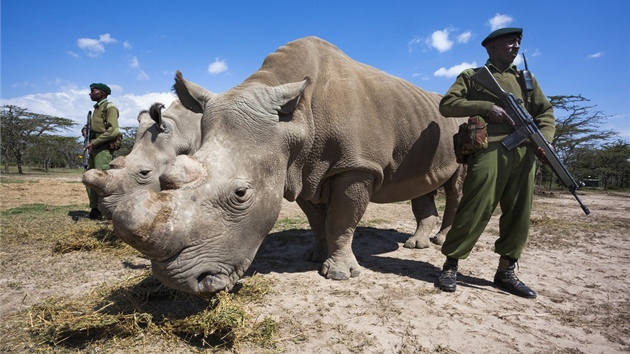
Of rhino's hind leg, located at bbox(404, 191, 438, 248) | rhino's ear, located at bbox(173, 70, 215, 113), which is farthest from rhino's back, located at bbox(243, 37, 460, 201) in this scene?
rhino's hind leg, located at bbox(404, 191, 438, 248)

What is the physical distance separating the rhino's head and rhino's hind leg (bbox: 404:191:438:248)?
291cm

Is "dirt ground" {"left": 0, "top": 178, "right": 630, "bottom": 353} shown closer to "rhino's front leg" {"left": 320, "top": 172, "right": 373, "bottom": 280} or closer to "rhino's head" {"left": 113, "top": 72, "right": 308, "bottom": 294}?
"rhino's front leg" {"left": 320, "top": 172, "right": 373, "bottom": 280}

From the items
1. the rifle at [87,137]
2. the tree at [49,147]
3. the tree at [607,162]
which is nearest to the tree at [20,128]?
the tree at [49,147]

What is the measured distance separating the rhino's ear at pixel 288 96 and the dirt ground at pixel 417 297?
1597 mm

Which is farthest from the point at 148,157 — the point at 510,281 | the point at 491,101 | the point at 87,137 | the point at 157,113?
the point at 510,281

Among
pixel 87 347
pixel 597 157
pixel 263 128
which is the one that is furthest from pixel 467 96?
pixel 597 157

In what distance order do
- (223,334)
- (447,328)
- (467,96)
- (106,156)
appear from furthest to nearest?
(106,156) → (467,96) → (447,328) → (223,334)

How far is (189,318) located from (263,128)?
147 centimetres

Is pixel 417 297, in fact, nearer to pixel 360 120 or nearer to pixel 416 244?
pixel 360 120

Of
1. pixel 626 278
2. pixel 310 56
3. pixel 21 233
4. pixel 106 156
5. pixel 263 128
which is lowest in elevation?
pixel 21 233

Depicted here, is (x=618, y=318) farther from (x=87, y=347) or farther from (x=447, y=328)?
(x=87, y=347)

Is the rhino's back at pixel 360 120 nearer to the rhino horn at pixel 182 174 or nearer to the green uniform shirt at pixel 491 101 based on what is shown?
the green uniform shirt at pixel 491 101

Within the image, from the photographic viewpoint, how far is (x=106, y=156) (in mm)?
6844

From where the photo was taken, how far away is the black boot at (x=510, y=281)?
3.40 metres
